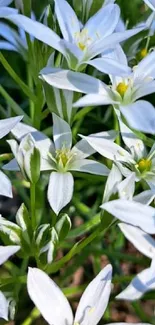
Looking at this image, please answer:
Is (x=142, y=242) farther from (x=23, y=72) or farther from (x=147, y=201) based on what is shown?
(x=23, y=72)

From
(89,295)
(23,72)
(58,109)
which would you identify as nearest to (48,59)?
(58,109)

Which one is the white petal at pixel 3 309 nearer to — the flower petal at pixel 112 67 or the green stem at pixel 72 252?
the green stem at pixel 72 252

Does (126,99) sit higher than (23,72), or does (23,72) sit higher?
(126,99)

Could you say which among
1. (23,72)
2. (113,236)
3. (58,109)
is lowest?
(113,236)

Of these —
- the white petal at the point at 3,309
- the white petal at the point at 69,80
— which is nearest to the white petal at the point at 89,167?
the white petal at the point at 69,80

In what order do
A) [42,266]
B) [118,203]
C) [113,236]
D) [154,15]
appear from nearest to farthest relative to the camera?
[118,203]
[42,266]
[154,15]
[113,236]

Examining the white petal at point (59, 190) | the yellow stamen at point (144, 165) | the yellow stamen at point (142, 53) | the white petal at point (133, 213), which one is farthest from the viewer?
the yellow stamen at point (142, 53)

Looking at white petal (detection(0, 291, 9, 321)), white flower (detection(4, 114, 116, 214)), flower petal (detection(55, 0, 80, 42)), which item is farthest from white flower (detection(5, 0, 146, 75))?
white petal (detection(0, 291, 9, 321))
